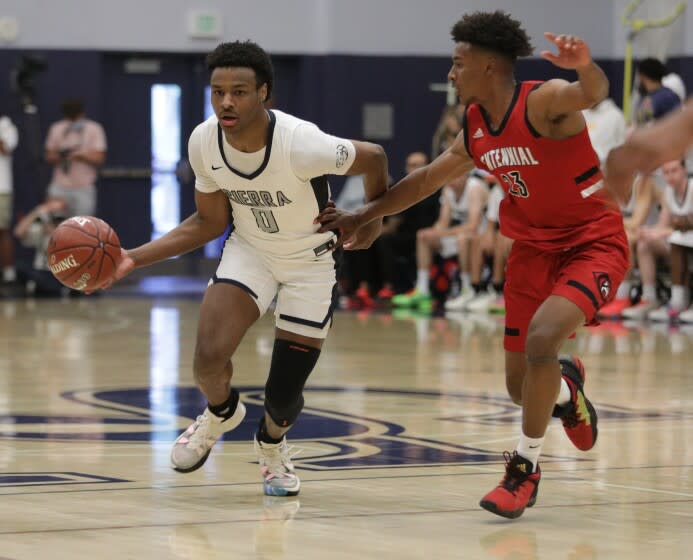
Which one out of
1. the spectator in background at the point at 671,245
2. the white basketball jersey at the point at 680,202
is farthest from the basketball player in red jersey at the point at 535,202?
the white basketball jersey at the point at 680,202

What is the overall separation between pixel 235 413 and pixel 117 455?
2.53 feet

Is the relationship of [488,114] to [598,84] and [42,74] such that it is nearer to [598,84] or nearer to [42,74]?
[598,84]

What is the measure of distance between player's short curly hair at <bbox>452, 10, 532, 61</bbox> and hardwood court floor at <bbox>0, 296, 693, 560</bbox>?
4.75 feet

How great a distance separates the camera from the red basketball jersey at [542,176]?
466 centimetres

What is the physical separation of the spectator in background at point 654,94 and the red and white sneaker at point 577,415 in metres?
7.25

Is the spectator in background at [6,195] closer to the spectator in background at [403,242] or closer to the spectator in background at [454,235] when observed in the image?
the spectator in background at [403,242]

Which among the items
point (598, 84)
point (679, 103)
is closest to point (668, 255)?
point (679, 103)

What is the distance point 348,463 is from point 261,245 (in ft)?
3.02

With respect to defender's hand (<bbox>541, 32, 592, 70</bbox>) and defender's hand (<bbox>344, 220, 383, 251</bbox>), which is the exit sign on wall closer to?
defender's hand (<bbox>344, 220, 383, 251</bbox>)

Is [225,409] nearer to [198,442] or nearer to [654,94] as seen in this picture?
[198,442]

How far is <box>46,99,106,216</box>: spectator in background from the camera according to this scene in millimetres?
15812

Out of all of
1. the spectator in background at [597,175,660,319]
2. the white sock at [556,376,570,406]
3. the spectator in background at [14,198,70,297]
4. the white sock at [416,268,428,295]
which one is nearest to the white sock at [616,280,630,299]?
the spectator in background at [597,175,660,319]

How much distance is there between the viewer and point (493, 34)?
4.72 m

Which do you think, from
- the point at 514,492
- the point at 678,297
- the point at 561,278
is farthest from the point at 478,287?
the point at 514,492
